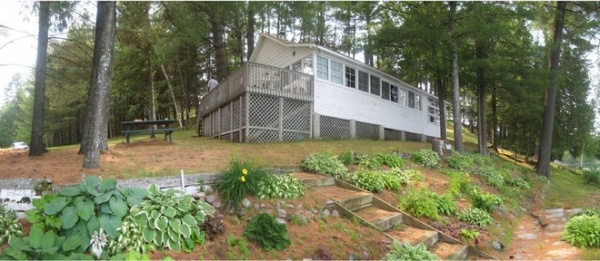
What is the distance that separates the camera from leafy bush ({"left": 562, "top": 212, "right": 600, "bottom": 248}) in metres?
5.51

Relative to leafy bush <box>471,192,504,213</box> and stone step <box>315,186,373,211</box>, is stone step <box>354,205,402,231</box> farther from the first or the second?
leafy bush <box>471,192,504,213</box>

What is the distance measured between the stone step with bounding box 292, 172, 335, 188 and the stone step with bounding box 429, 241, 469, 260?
94.4 inches

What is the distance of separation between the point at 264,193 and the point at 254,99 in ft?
23.9

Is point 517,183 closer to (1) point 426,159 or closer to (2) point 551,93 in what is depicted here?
(1) point 426,159

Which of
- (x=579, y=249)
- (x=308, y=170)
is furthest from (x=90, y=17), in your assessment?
(x=579, y=249)

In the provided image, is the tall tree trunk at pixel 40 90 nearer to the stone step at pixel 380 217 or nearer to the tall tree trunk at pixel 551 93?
the stone step at pixel 380 217

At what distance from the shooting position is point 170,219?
13.8 feet

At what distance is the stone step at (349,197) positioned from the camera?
20.3 ft

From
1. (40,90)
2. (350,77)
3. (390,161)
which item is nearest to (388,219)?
(390,161)

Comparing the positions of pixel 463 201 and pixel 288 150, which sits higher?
pixel 288 150

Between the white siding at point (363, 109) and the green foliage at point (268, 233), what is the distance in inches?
395

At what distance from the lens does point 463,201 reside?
8.05 m

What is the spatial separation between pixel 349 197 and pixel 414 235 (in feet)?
4.11

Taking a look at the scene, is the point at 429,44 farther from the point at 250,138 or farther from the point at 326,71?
the point at 250,138
